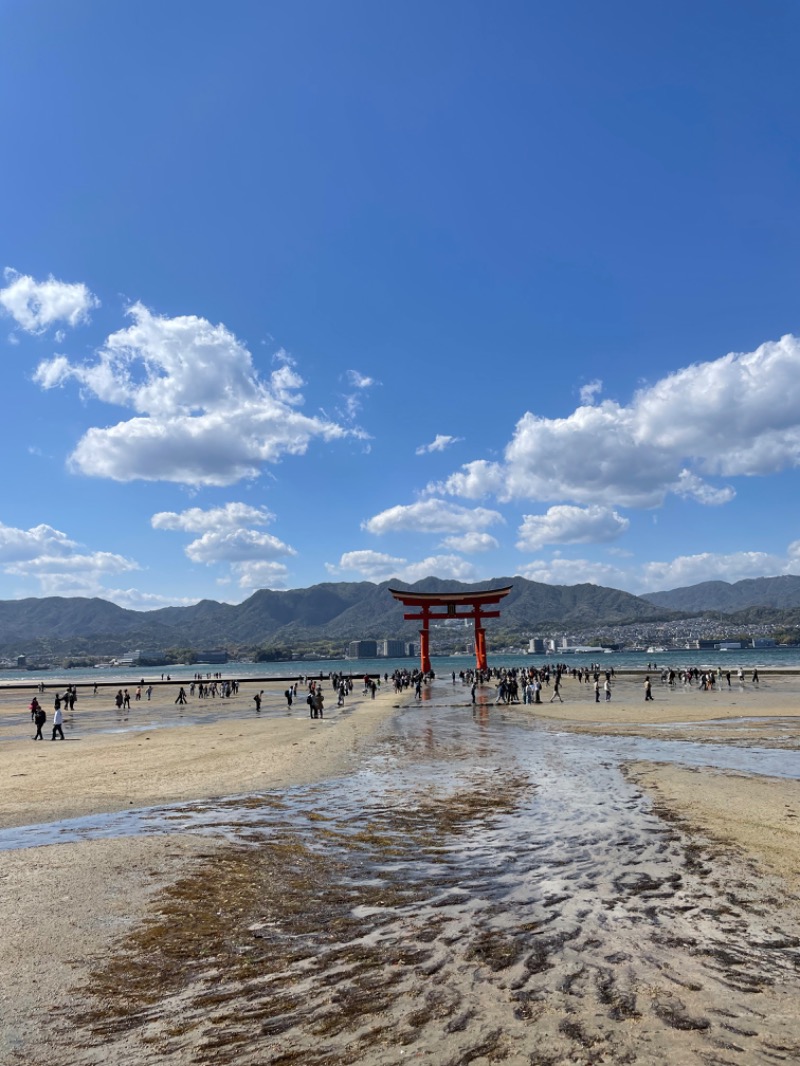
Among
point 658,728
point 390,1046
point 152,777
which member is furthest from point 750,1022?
point 658,728

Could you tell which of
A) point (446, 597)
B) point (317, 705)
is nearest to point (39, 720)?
point (317, 705)

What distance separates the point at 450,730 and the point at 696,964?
22200 millimetres

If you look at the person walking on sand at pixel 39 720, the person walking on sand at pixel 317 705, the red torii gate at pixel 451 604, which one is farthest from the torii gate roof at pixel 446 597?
the person walking on sand at pixel 39 720

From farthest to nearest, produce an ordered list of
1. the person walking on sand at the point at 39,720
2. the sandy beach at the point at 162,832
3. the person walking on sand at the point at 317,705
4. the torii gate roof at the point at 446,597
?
the torii gate roof at the point at 446,597 < the person walking on sand at the point at 317,705 < the person walking on sand at the point at 39,720 < the sandy beach at the point at 162,832

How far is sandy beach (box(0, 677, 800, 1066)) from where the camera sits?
15.2 ft

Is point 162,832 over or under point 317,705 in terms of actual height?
over

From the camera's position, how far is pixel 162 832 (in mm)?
10641

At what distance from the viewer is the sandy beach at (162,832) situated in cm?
463

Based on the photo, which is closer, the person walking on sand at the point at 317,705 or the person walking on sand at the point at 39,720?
the person walking on sand at the point at 39,720

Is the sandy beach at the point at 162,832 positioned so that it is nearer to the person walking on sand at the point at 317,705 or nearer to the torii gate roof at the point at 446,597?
the person walking on sand at the point at 317,705

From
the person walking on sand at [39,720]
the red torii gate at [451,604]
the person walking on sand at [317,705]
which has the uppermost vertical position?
the red torii gate at [451,604]

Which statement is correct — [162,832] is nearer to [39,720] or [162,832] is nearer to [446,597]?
[39,720]

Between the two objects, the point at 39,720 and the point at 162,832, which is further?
the point at 39,720

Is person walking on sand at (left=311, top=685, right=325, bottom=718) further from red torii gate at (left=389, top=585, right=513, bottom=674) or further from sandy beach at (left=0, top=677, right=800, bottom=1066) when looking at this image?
red torii gate at (left=389, top=585, right=513, bottom=674)
